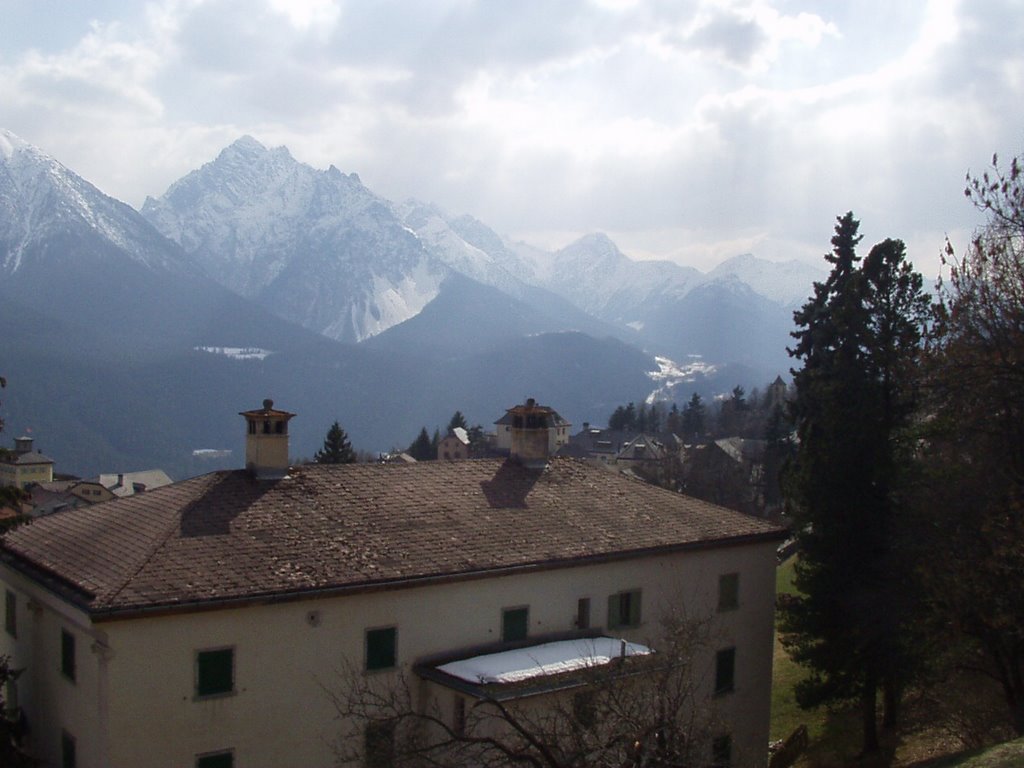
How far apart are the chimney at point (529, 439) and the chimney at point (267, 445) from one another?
6803 millimetres

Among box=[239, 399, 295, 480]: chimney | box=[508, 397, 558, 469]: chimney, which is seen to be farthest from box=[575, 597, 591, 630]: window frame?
box=[239, 399, 295, 480]: chimney

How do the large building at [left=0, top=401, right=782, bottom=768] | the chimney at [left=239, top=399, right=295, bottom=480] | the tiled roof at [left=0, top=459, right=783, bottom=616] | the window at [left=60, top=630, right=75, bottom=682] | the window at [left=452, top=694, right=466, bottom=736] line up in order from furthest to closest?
1. the chimney at [left=239, top=399, right=295, bottom=480]
2. the window at [left=452, top=694, right=466, bottom=736]
3. the window at [left=60, top=630, right=75, bottom=682]
4. the tiled roof at [left=0, top=459, right=783, bottom=616]
5. the large building at [left=0, top=401, right=782, bottom=768]

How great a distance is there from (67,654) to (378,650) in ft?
19.3

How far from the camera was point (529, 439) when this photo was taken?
2805 cm

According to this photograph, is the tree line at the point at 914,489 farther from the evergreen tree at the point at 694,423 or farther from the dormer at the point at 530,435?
the evergreen tree at the point at 694,423

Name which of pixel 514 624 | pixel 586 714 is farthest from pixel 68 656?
pixel 586 714

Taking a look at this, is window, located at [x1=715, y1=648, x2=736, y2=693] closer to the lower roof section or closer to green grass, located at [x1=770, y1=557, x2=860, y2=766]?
green grass, located at [x1=770, y1=557, x2=860, y2=766]

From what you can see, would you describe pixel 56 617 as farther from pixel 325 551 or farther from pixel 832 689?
pixel 832 689

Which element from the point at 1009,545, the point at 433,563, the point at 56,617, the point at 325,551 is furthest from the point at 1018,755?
the point at 56,617

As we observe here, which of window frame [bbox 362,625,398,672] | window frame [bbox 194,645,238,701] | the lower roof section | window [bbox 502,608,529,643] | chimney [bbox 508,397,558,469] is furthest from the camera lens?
chimney [bbox 508,397,558,469]

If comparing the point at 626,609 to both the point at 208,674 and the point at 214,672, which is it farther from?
the point at 208,674

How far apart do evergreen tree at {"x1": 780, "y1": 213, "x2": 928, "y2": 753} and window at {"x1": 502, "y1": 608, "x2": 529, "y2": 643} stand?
329 inches

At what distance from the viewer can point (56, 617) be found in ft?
65.8

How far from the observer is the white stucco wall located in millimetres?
17656
